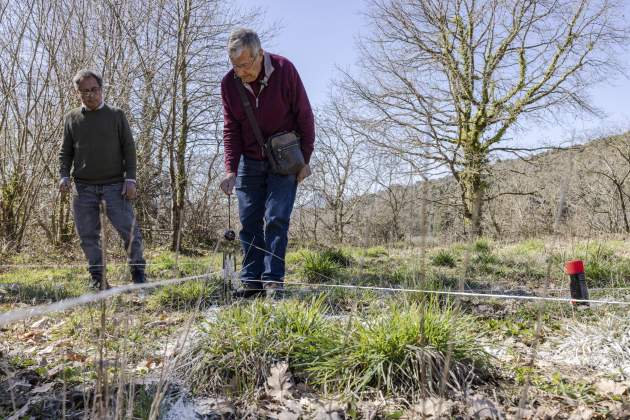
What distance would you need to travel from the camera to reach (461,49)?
44.4 feet

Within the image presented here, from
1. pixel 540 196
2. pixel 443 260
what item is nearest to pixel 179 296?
pixel 443 260

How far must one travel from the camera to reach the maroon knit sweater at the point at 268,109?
11.3ft

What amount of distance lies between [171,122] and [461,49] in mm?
8824

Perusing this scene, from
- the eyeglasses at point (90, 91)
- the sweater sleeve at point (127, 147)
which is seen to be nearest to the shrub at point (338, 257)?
the sweater sleeve at point (127, 147)

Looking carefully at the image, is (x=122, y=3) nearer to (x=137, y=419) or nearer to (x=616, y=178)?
(x=137, y=419)

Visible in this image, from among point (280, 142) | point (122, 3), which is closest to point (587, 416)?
point (280, 142)

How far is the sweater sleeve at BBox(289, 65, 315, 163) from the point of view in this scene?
11.4 ft

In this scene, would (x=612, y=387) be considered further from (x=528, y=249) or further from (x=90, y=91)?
(x=528, y=249)

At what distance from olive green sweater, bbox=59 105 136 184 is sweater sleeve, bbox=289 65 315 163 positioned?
1.78 meters

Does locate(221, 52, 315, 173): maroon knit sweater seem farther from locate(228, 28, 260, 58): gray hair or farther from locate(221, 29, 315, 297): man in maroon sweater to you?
locate(228, 28, 260, 58): gray hair

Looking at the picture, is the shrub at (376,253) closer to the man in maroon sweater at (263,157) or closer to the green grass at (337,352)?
the man in maroon sweater at (263,157)

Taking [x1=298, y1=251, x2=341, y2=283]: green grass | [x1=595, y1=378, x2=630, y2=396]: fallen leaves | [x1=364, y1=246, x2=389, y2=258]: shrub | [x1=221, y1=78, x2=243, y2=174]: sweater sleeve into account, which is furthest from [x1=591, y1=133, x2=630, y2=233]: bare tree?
[x1=595, y1=378, x2=630, y2=396]: fallen leaves

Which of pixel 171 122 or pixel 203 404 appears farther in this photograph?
pixel 171 122

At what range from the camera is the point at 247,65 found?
10.6ft
